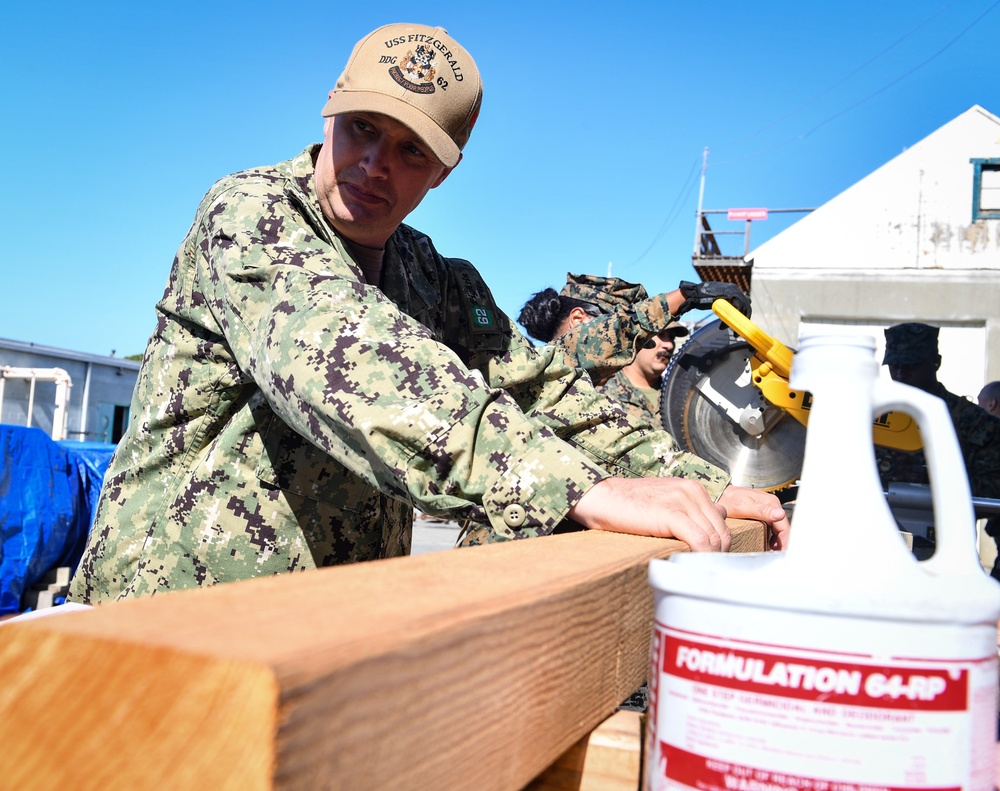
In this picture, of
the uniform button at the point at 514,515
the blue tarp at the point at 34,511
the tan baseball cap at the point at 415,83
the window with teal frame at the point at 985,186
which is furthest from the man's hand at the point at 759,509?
the window with teal frame at the point at 985,186

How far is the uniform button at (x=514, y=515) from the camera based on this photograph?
1.13 meters

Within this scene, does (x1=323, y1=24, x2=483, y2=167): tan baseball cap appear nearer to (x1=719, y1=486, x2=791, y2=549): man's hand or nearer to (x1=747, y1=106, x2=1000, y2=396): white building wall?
(x1=719, y1=486, x2=791, y2=549): man's hand

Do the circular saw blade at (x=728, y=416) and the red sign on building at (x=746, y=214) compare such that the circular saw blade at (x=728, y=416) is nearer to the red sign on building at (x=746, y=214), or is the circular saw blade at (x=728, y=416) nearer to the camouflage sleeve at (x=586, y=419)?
the camouflage sleeve at (x=586, y=419)

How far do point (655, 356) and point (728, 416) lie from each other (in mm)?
982

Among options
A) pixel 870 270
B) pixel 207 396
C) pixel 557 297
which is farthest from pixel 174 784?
pixel 870 270

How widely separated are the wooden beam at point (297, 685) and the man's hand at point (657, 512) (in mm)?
427

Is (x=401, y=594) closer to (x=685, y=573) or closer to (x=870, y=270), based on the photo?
(x=685, y=573)

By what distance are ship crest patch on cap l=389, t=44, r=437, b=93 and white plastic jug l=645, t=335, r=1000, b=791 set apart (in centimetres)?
135

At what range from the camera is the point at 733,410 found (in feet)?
17.1

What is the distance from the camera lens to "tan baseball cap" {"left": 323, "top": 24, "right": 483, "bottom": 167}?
177 centimetres

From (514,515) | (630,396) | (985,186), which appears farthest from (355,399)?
(985,186)

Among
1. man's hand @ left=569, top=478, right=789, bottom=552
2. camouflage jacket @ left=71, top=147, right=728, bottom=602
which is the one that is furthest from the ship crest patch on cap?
man's hand @ left=569, top=478, right=789, bottom=552

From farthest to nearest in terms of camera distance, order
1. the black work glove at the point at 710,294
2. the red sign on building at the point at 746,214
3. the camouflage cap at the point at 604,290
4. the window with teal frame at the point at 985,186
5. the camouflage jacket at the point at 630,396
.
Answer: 1. the red sign on building at the point at 746,214
2. the window with teal frame at the point at 985,186
3. the camouflage cap at the point at 604,290
4. the camouflage jacket at the point at 630,396
5. the black work glove at the point at 710,294

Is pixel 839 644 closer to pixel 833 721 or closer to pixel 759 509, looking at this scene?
pixel 833 721
